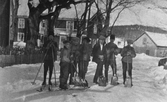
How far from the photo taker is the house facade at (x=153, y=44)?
9894 mm

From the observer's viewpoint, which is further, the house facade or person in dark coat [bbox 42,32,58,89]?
the house facade

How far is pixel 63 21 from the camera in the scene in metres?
31.1

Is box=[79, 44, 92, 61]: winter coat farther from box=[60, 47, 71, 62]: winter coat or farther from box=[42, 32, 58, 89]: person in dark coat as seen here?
box=[42, 32, 58, 89]: person in dark coat

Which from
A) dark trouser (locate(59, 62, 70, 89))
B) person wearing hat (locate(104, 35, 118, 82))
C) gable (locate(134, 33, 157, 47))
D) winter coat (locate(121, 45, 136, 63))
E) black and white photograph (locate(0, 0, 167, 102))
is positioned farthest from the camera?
gable (locate(134, 33, 157, 47))

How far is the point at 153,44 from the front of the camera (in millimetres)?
11680

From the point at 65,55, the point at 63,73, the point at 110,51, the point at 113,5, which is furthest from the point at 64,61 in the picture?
the point at 113,5

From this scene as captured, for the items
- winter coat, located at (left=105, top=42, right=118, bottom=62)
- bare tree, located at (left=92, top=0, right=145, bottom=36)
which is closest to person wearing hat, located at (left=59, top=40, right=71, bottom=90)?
winter coat, located at (left=105, top=42, right=118, bottom=62)

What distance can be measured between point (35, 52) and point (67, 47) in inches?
201

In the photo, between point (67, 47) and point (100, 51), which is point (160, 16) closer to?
point (100, 51)

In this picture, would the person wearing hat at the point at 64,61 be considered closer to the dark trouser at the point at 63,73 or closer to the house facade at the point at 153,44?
the dark trouser at the point at 63,73

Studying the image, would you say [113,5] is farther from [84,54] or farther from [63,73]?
[63,73]

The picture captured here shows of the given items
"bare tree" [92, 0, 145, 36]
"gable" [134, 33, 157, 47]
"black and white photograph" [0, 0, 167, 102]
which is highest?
"bare tree" [92, 0, 145, 36]

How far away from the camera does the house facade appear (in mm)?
9894

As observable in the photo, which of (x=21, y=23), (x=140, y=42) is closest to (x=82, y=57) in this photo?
(x=140, y=42)
